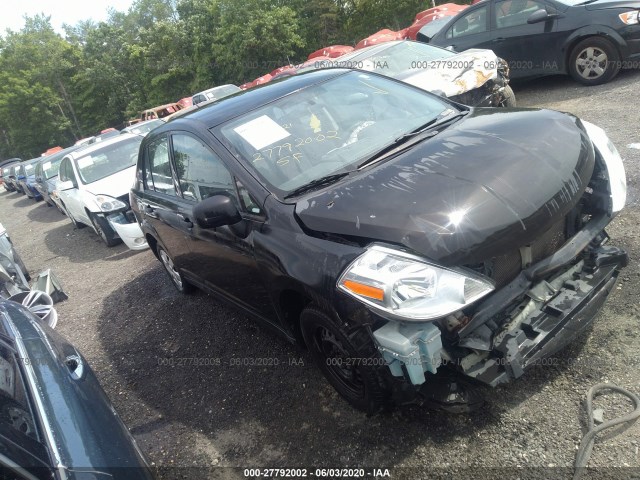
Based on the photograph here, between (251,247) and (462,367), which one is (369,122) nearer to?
(251,247)

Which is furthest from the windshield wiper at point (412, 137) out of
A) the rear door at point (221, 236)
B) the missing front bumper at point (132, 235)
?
the missing front bumper at point (132, 235)

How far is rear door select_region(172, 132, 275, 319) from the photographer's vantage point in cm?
302

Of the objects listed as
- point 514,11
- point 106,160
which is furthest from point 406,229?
point 106,160

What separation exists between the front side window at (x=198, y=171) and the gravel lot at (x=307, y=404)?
1300 millimetres

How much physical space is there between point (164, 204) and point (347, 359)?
7.74 feet

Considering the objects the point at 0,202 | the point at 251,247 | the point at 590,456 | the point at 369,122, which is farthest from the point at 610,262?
the point at 0,202

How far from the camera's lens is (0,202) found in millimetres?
25031

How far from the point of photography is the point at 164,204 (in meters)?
4.20

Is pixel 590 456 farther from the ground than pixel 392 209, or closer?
closer

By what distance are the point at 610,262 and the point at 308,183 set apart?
1.72 meters

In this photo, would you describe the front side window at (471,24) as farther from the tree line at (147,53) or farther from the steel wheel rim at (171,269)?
the tree line at (147,53)

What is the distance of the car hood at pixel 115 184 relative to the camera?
25.8 ft

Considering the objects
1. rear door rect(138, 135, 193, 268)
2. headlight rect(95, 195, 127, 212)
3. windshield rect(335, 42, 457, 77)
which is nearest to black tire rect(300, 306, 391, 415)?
rear door rect(138, 135, 193, 268)

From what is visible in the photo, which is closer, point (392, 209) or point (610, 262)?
point (392, 209)
